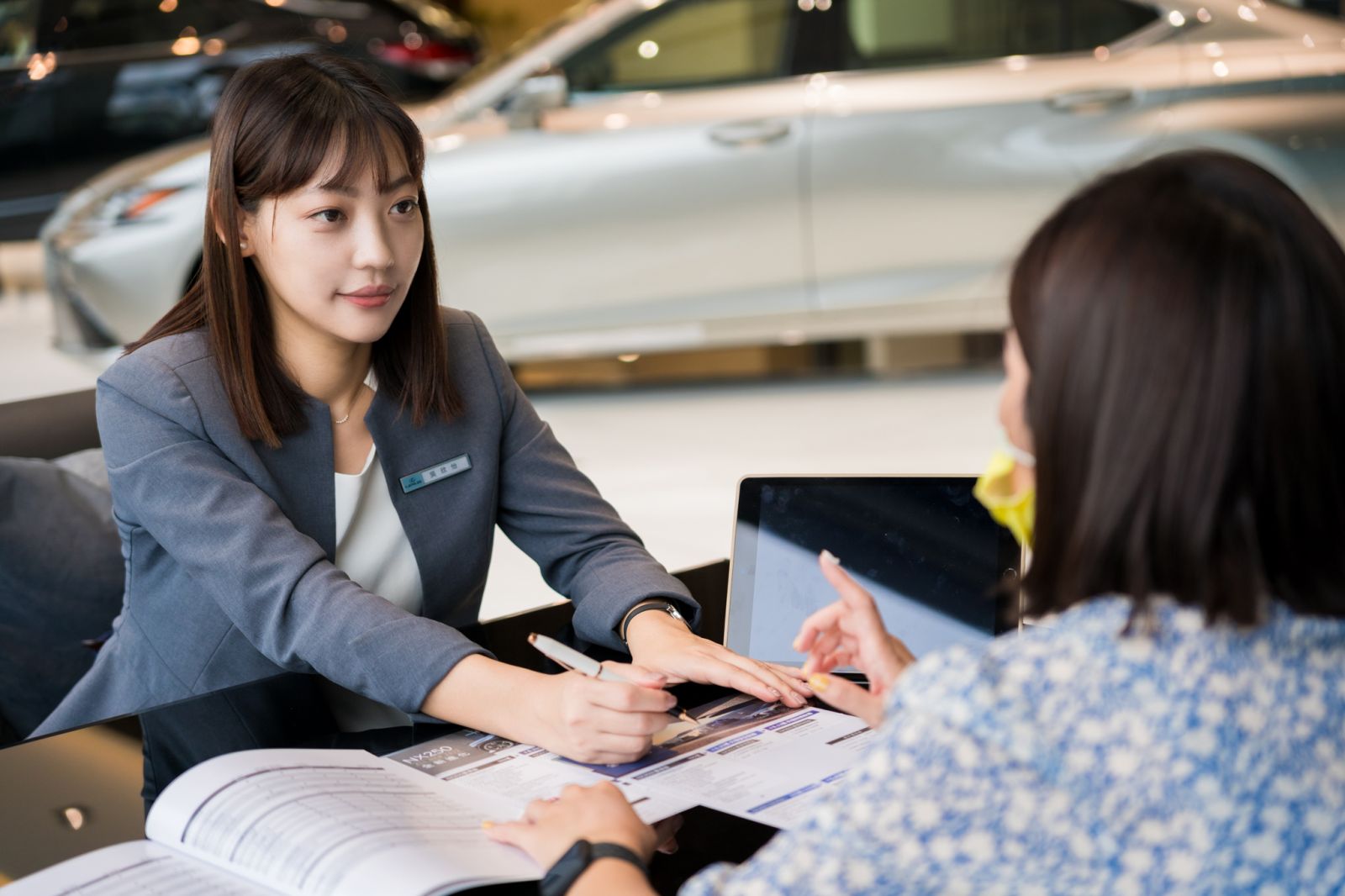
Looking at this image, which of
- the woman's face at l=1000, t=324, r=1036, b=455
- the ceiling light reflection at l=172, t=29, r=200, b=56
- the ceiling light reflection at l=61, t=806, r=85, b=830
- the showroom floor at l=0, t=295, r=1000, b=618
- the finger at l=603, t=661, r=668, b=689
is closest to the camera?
the woman's face at l=1000, t=324, r=1036, b=455

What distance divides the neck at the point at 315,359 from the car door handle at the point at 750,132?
2.84 m

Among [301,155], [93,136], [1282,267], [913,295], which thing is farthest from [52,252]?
[1282,267]

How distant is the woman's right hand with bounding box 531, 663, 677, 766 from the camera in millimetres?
1072

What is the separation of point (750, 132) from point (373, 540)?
2959 mm

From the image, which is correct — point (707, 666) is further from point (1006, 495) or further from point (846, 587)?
point (1006, 495)

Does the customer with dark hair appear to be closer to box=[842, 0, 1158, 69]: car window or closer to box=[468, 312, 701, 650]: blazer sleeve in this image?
box=[468, 312, 701, 650]: blazer sleeve

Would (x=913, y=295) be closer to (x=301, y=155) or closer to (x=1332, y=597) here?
(x=301, y=155)

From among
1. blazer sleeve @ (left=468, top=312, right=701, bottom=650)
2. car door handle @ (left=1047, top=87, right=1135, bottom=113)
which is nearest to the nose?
blazer sleeve @ (left=468, top=312, right=701, bottom=650)

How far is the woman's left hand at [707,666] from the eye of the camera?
3.93ft

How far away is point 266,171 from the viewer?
1.37m

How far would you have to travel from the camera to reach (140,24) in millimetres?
6062

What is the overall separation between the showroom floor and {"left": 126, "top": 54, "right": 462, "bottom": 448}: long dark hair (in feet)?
5.34

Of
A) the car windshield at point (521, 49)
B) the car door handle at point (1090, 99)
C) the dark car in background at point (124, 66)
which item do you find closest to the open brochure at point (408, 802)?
the car door handle at point (1090, 99)

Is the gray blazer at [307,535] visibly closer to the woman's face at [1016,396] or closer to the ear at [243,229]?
the ear at [243,229]
